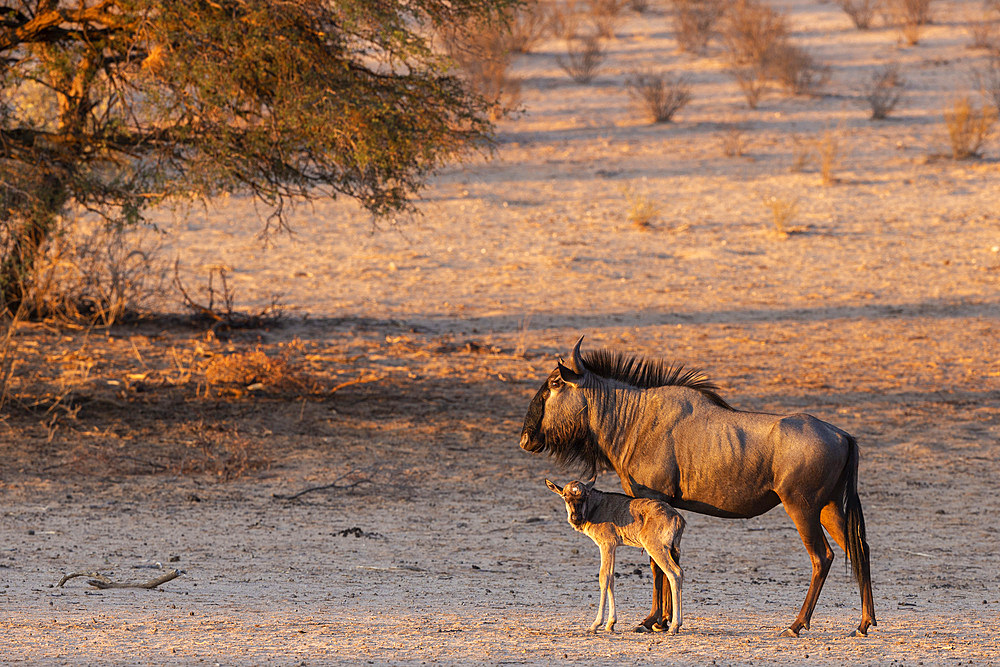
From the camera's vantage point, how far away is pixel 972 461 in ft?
35.1

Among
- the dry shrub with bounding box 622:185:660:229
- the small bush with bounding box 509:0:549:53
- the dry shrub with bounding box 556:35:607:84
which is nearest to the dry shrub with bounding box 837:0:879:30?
the dry shrub with bounding box 556:35:607:84

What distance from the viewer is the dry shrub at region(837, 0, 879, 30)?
34.7 meters

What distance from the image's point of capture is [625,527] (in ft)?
18.7

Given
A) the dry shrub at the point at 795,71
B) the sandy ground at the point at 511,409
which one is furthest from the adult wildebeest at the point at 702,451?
the dry shrub at the point at 795,71

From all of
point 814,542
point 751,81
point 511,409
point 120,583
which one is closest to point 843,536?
point 814,542

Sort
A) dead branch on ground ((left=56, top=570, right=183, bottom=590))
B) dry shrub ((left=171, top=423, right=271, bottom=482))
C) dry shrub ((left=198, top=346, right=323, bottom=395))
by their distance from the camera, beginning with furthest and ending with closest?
dry shrub ((left=198, top=346, right=323, bottom=395)) → dry shrub ((left=171, top=423, right=271, bottom=482)) → dead branch on ground ((left=56, top=570, right=183, bottom=590))

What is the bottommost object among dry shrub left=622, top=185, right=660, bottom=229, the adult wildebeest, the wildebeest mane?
the adult wildebeest

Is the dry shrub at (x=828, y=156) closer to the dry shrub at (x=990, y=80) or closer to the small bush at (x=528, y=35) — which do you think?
the dry shrub at (x=990, y=80)

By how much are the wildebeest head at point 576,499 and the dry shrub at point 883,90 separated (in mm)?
21689

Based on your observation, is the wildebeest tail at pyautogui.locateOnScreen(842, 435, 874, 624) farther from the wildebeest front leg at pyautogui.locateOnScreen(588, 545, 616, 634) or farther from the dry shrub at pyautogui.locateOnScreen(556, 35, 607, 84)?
the dry shrub at pyautogui.locateOnScreen(556, 35, 607, 84)

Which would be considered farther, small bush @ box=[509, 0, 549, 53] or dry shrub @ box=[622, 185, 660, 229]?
small bush @ box=[509, 0, 549, 53]

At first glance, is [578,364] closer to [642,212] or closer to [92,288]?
[92,288]

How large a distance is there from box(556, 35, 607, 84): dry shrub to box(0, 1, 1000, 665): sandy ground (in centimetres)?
309

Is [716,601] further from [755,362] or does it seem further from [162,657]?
[755,362]
